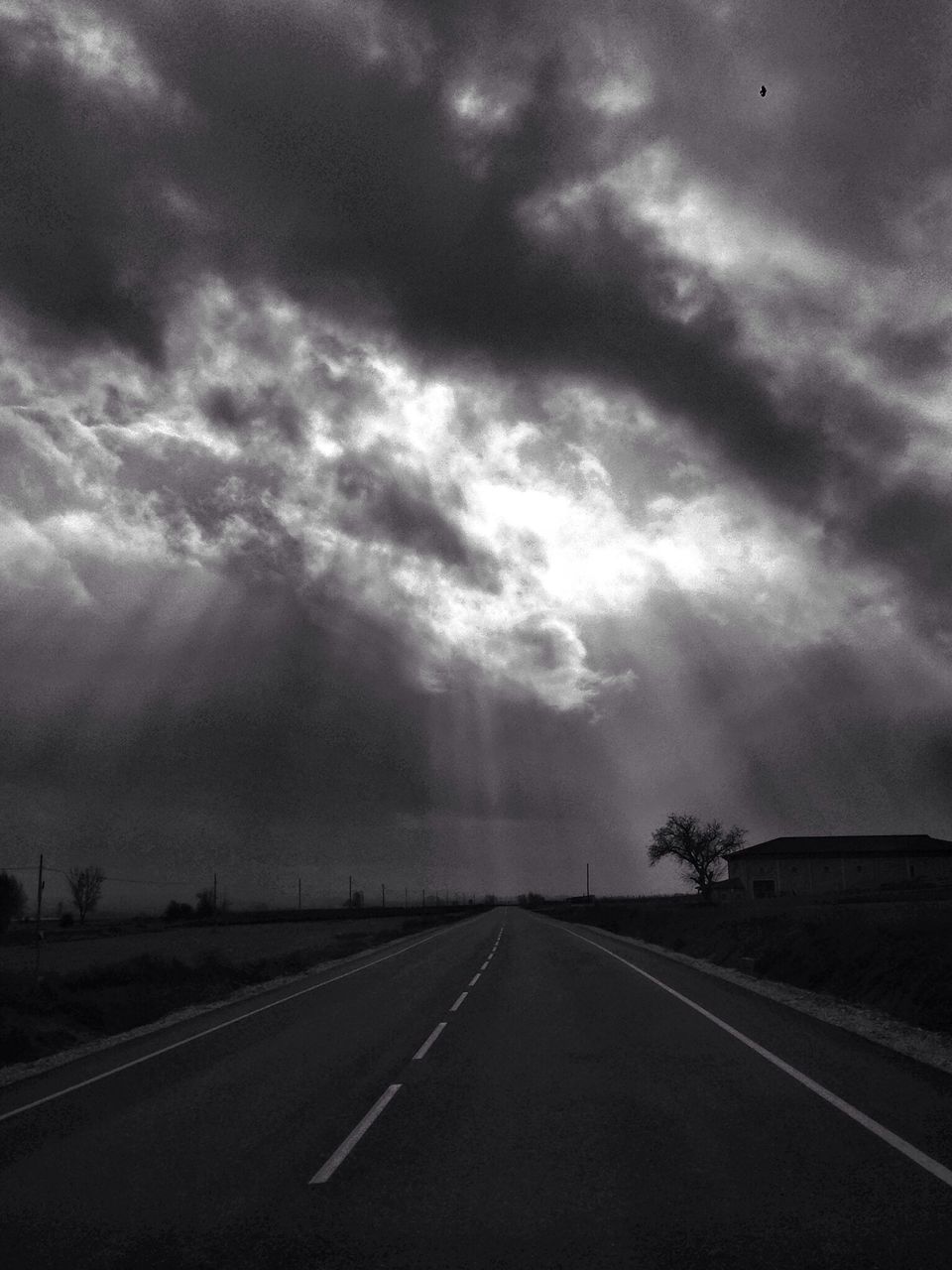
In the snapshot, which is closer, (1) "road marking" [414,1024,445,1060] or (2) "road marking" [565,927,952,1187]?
(2) "road marking" [565,927,952,1187]

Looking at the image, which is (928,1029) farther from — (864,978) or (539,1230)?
(539,1230)

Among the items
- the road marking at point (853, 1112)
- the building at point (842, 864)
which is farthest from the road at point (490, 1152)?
the building at point (842, 864)

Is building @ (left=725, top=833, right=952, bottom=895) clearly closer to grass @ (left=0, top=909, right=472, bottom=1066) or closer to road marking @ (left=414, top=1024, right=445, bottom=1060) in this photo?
grass @ (left=0, top=909, right=472, bottom=1066)

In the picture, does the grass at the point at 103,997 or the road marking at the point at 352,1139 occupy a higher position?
the road marking at the point at 352,1139

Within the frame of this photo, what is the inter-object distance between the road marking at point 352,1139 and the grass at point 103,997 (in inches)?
357

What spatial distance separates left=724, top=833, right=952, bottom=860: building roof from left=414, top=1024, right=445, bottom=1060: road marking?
8973 cm

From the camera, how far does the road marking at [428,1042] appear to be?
1198cm

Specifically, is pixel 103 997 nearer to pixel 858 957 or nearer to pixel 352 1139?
pixel 858 957

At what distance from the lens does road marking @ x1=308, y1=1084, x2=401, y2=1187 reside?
264 inches

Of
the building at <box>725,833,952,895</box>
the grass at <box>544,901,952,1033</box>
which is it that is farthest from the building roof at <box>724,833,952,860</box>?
the grass at <box>544,901,952,1033</box>

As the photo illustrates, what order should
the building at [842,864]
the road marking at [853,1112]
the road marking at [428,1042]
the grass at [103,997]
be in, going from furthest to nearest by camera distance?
the building at [842,864] → the grass at [103,997] → the road marking at [428,1042] → the road marking at [853,1112]

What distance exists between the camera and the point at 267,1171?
22.5 ft

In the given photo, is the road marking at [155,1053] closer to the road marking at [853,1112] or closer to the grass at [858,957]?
the road marking at [853,1112]

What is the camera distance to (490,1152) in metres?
7.29
